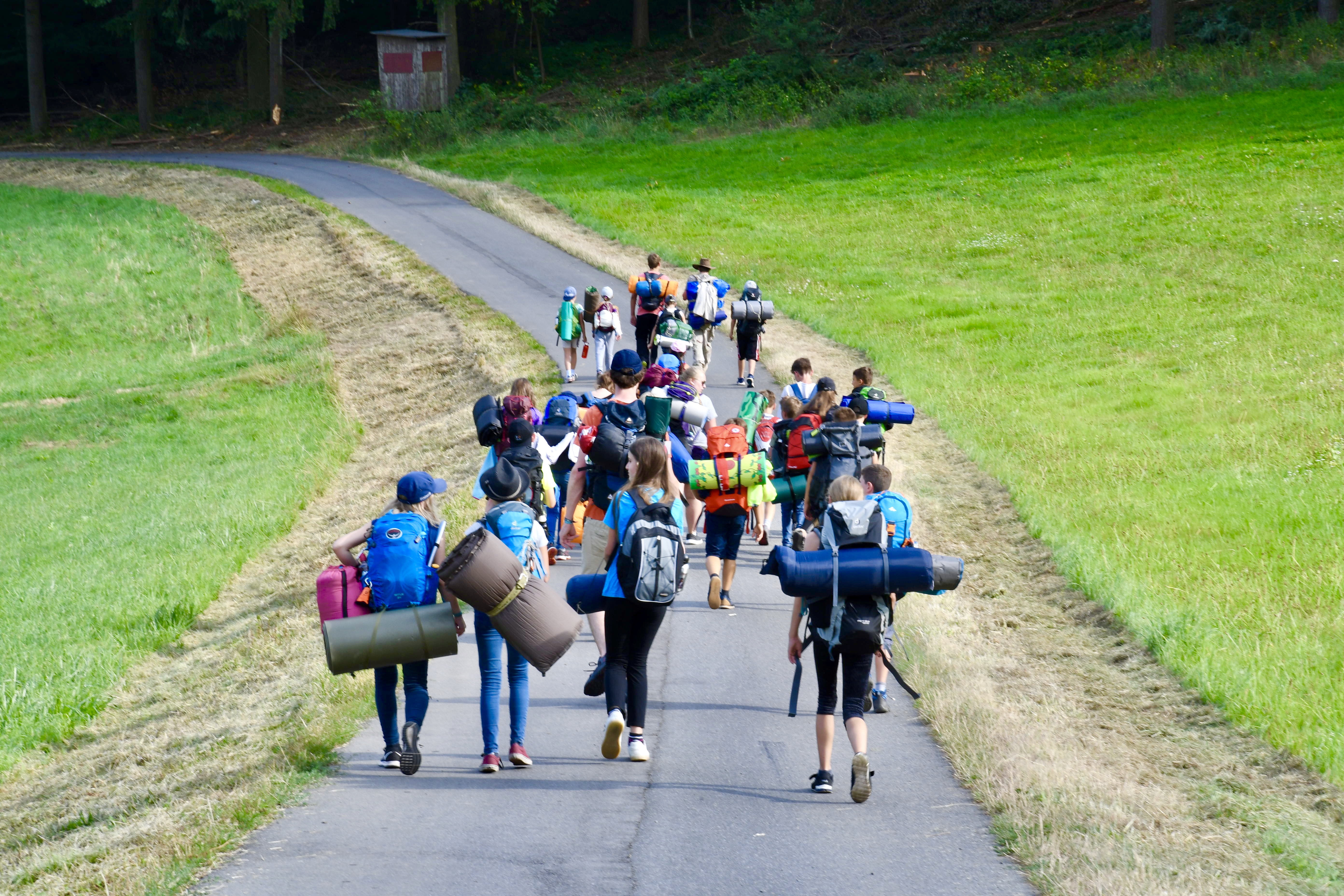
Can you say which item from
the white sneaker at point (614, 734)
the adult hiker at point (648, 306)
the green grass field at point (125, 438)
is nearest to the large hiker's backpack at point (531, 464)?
the white sneaker at point (614, 734)

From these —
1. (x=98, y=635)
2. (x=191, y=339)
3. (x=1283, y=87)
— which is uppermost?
(x=1283, y=87)

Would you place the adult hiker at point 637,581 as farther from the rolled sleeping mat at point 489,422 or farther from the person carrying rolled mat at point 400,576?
the rolled sleeping mat at point 489,422

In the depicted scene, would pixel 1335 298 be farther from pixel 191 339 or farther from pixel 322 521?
pixel 191 339

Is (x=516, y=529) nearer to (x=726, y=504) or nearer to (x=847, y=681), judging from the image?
(x=847, y=681)

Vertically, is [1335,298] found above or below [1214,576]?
above

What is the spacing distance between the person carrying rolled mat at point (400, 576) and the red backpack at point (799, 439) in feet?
13.2

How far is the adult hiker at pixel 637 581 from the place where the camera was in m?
7.36

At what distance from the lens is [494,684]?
25.1 ft

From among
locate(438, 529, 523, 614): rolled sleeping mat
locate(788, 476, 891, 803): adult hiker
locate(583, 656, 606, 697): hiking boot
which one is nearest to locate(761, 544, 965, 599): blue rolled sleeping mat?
locate(788, 476, 891, 803): adult hiker

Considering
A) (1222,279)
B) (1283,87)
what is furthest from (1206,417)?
(1283,87)

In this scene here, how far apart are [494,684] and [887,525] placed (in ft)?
8.22

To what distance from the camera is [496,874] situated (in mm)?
6234

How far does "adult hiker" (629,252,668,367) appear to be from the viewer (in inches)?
675

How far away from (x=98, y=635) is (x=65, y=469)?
9.05 meters
